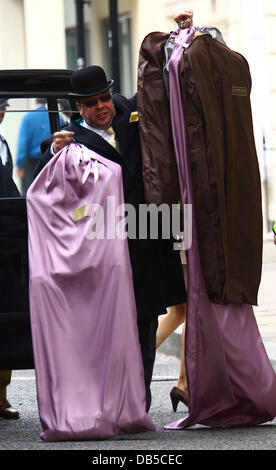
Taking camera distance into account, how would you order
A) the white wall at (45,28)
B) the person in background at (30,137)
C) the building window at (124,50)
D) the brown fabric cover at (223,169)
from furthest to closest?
1. the white wall at (45,28)
2. the building window at (124,50)
3. the person in background at (30,137)
4. the brown fabric cover at (223,169)

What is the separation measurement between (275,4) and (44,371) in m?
12.1

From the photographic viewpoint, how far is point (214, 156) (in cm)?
586

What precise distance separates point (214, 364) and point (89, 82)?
1.47 meters

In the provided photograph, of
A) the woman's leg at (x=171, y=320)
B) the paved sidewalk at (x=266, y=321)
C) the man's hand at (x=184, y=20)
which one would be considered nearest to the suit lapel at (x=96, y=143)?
the man's hand at (x=184, y=20)

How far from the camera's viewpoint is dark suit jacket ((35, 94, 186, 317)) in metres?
5.99

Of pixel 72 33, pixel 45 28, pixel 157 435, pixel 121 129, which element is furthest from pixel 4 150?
pixel 72 33

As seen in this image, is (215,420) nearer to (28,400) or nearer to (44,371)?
(44,371)

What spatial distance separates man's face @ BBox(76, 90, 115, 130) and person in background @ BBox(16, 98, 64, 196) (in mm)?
596

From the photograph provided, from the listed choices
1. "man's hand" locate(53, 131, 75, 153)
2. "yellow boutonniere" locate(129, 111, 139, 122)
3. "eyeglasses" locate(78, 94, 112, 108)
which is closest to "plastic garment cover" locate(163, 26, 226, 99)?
"yellow boutonniere" locate(129, 111, 139, 122)

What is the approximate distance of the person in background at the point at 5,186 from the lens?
6363mm

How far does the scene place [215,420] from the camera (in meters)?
5.96

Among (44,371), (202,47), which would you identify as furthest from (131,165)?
(44,371)

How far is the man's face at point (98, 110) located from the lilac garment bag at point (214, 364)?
0.32 metres

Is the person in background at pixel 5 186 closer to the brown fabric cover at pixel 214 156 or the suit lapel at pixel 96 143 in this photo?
the suit lapel at pixel 96 143
